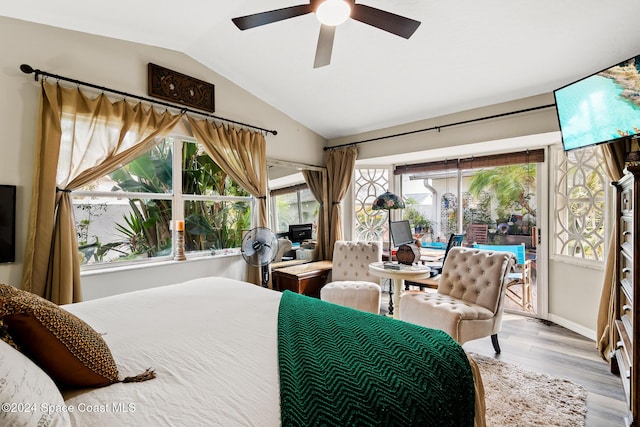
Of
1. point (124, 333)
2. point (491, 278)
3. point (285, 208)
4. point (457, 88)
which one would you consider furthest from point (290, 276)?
point (457, 88)

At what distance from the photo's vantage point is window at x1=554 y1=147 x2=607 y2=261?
299cm

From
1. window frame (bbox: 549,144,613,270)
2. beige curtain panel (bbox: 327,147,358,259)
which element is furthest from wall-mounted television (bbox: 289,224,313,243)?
window frame (bbox: 549,144,613,270)

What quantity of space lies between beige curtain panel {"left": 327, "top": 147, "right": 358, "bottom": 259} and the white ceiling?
895mm

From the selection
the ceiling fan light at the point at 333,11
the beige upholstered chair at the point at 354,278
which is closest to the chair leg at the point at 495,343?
the beige upholstered chair at the point at 354,278

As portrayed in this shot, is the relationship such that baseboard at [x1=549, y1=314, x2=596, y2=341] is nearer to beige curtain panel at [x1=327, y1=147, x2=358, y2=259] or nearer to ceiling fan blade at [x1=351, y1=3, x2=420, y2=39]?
beige curtain panel at [x1=327, y1=147, x2=358, y2=259]

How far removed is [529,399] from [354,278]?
1952 millimetres

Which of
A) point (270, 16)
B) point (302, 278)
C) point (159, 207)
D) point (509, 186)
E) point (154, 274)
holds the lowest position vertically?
point (302, 278)

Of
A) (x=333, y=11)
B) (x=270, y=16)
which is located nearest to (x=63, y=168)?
(x=270, y=16)

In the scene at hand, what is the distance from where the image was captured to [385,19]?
→ 1.81m

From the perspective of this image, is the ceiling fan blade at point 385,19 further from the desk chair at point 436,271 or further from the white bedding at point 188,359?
the desk chair at point 436,271

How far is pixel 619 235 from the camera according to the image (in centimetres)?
226

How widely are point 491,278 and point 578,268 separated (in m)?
1.32

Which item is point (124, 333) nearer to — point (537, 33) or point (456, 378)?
point (456, 378)

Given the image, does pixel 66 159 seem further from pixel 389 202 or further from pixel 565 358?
pixel 565 358
